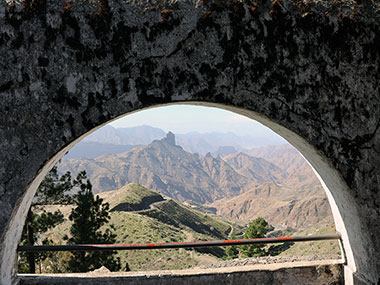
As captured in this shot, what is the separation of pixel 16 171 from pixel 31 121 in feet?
0.98

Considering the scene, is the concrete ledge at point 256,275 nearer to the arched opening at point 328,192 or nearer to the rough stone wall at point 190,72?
the arched opening at point 328,192

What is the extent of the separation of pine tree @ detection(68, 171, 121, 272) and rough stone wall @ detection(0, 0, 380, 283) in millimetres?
12089

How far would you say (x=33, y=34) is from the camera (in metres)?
1.91

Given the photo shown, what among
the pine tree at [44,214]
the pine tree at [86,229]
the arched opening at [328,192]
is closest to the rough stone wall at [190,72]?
the arched opening at [328,192]

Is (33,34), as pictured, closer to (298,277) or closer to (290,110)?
(290,110)

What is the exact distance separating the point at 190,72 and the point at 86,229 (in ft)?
44.4

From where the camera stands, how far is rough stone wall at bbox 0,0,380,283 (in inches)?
74.9

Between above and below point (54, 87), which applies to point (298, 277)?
below

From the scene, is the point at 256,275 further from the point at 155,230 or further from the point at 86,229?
the point at 155,230

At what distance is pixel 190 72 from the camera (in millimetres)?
1971

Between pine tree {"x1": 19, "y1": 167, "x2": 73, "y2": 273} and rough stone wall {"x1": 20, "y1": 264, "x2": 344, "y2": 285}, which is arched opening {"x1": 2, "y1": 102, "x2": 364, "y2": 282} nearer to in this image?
rough stone wall {"x1": 20, "y1": 264, "x2": 344, "y2": 285}

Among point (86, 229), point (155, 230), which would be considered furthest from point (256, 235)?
point (155, 230)

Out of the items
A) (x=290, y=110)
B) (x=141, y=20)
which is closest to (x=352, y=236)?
(x=290, y=110)

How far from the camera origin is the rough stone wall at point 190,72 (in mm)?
1901
